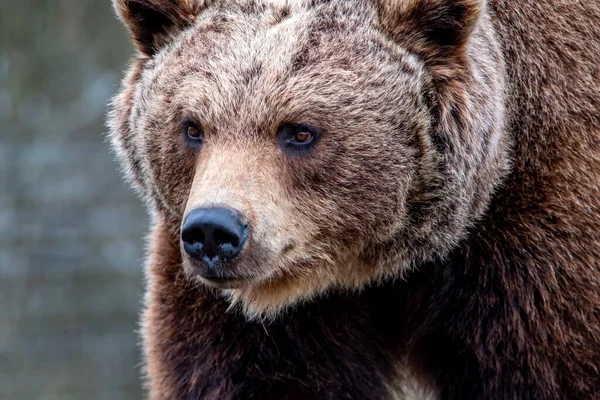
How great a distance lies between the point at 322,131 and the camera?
515cm

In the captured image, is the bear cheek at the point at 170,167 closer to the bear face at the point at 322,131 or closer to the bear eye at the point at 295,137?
the bear face at the point at 322,131

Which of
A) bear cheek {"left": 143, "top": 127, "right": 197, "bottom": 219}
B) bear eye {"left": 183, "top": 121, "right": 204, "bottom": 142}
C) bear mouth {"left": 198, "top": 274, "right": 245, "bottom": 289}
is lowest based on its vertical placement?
bear mouth {"left": 198, "top": 274, "right": 245, "bottom": 289}

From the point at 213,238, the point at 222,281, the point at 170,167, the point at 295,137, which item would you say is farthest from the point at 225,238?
the point at 170,167

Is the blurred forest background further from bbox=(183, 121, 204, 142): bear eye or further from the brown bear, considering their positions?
bbox=(183, 121, 204, 142): bear eye

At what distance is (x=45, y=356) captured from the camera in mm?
12805

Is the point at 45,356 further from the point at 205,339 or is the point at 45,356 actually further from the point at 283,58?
the point at 283,58

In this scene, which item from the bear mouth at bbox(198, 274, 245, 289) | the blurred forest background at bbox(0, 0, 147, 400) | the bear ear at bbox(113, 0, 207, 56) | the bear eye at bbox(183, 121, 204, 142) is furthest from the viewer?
the blurred forest background at bbox(0, 0, 147, 400)

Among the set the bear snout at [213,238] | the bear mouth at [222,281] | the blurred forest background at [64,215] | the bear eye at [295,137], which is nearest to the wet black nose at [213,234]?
the bear snout at [213,238]

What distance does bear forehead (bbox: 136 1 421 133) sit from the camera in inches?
201

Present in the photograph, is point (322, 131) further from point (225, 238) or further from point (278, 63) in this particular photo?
point (225, 238)

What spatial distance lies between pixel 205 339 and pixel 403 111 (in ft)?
5.16

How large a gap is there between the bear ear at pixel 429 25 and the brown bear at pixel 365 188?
0.03 ft

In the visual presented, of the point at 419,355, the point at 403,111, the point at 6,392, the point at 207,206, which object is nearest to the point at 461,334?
the point at 419,355

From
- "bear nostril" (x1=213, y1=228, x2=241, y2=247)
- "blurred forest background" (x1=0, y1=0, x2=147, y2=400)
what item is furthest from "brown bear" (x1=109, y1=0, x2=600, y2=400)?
"blurred forest background" (x1=0, y1=0, x2=147, y2=400)
